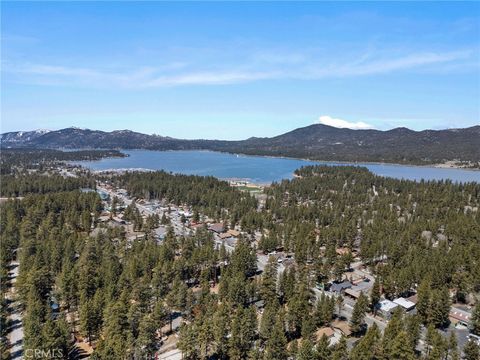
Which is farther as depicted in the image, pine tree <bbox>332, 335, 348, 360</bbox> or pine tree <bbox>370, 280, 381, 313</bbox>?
pine tree <bbox>370, 280, 381, 313</bbox>

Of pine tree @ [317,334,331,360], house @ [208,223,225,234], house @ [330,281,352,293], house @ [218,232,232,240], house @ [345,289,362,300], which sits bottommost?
house @ [345,289,362,300]

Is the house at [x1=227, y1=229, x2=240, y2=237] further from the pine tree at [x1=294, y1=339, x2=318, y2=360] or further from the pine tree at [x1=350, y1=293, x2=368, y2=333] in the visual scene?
the pine tree at [x1=294, y1=339, x2=318, y2=360]

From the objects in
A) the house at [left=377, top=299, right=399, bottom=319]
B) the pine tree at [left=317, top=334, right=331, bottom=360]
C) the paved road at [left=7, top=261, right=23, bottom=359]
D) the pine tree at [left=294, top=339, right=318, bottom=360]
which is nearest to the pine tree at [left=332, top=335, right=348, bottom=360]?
the pine tree at [left=317, top=334, right=331, bottom=360]

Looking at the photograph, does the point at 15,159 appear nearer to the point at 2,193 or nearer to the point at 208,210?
the point at 2,193

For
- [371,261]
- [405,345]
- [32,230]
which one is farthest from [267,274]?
[32,230]

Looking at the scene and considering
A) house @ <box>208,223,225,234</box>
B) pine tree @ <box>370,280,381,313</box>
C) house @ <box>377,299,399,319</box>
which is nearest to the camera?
house @ <box>377,299,399,319</box>

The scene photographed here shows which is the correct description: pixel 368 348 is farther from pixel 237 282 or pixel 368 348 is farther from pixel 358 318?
pixel 237 282

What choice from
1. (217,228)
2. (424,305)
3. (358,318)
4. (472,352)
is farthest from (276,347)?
(217,228)
